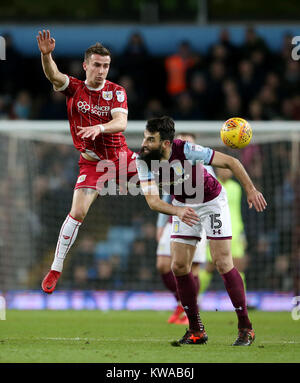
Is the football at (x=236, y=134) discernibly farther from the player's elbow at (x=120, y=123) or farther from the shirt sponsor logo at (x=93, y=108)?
the shirt sponsor logo at (x=93, y=108)

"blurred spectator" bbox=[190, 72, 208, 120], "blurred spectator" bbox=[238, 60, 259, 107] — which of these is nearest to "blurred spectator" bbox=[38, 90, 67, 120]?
"blurred spectator" bbox=[190, 72, 208, 120]

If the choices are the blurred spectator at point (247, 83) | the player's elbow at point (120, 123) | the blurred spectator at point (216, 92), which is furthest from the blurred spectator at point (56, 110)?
the player's elbow at point (120, 123)

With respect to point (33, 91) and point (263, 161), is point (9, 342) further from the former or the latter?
point (33, 91)

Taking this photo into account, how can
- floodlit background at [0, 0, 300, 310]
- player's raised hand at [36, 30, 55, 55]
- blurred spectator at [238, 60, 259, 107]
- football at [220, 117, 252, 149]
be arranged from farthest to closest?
blurred spectator at [238, 60, 259, 107]
floodlit background at [0, 0, 300, 310]
player's raised hand at [36, 30, 55, 55]
football at [220, 117, 252, 149]

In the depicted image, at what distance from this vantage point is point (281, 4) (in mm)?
16125

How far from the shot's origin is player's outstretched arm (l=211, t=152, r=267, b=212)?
6.34 metres

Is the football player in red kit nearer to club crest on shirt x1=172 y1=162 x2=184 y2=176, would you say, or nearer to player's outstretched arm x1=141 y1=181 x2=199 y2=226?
club crest on shirt x1=172 y1=162 x2=184 y2=176

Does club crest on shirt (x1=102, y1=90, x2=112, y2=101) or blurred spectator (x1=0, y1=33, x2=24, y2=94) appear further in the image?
blurred spectator (x1=0, y1=33, x2=24, y2=94)

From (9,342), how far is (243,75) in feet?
30.1

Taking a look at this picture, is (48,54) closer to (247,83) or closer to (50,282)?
(50,282)

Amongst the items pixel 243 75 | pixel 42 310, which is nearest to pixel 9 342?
pixel 42 310

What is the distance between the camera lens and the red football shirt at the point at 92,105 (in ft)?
25.1

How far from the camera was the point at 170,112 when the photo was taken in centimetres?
1499

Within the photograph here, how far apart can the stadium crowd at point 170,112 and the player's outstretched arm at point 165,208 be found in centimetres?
628
